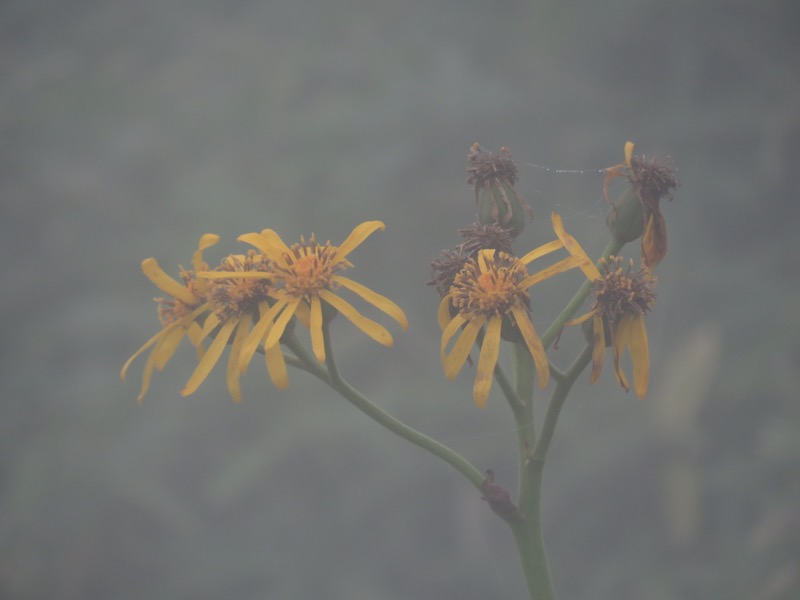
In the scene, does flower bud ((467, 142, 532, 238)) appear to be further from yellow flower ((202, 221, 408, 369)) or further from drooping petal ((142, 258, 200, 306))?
drooping petal ((142, 258, 200, 306))

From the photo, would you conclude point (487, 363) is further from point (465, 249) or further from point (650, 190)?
point (650, 190)

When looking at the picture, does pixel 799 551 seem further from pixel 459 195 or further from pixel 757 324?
pixel 459 195

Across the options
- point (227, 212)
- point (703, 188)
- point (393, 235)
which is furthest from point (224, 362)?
point (703, 188)

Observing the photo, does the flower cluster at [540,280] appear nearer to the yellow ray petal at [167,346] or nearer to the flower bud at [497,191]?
the flower bud at [497,191]

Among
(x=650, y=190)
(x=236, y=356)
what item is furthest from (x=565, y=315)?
(x=236, y=356)

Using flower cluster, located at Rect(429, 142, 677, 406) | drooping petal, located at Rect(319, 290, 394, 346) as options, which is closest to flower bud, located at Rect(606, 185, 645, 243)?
flower cluster, located at Rect(429, 142, 677, 406)

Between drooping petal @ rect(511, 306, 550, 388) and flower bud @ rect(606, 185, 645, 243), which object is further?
flower bud @ rect(606, 185, 645, 243)
